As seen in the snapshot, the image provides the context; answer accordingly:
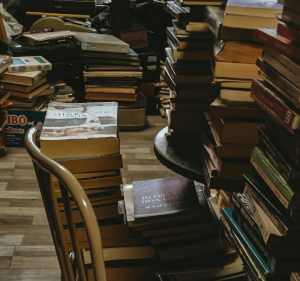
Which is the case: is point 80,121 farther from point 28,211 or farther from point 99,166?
point 28,211

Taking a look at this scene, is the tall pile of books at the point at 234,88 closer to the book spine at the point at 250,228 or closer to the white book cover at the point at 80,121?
the book spine at the point at 250,228

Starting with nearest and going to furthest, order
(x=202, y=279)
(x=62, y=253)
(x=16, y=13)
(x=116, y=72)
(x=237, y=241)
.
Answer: (x=62, y=253) → (x=237, y=241) → (x=202, y=279) → (x=116, y=72) → (x=16, y=13)

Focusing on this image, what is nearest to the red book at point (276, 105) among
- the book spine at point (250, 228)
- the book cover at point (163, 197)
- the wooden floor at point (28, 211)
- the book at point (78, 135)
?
the book spine at point (250, 228)

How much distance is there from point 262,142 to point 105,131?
1.99 ft

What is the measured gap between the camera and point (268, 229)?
2.72 ft

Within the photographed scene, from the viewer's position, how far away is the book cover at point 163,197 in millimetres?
1515

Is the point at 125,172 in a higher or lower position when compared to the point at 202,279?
lower

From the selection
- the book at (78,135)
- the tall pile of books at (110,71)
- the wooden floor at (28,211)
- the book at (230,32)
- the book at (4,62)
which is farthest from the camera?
the tall pile of books at (110,71)

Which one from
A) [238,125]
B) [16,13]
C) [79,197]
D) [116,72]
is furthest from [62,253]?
[16,13]

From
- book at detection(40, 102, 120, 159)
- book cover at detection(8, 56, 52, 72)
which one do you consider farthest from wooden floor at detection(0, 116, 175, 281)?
book at detection(40, 102, 120, 159)

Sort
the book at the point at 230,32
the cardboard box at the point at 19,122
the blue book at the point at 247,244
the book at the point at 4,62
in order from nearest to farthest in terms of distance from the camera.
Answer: the blue book at the point at 247,244 → the book at the point at 230,32 → the book at the point at 4,62 → the cardboard box at the point at 19,122

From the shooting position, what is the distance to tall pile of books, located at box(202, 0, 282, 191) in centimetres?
97

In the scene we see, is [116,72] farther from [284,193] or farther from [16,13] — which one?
[284,193]

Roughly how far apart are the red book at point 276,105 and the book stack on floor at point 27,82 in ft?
7.30
